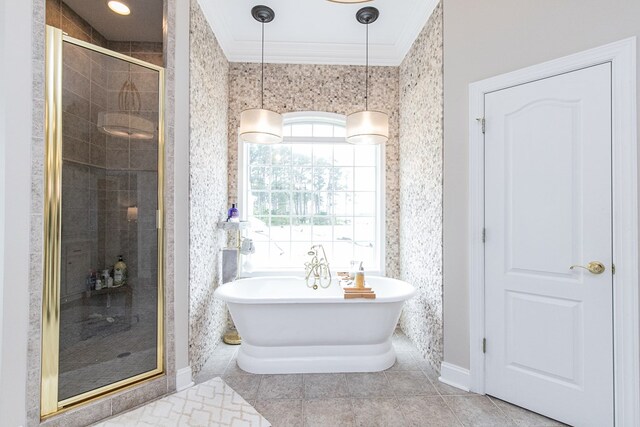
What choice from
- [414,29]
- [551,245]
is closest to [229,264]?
[551,245]

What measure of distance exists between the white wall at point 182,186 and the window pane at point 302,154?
4.67 feet

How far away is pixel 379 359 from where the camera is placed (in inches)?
94.1

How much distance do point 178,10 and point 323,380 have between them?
3.00 m

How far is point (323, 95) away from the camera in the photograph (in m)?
3.28

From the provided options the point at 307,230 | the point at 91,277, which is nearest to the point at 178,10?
the point at 91,277

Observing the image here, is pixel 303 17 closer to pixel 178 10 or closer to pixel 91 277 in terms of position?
pixel 178 10

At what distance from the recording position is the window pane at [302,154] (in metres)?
3.44

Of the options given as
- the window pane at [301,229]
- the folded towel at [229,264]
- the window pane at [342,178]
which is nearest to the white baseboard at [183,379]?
the folded towel at [229,264]

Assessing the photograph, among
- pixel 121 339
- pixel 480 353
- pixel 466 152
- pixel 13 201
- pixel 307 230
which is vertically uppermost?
pixel 466 152

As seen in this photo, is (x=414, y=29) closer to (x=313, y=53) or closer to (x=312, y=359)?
(x=313, y=53)

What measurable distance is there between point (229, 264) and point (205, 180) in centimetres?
87

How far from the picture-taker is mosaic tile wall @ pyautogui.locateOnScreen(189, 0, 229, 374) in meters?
2.30

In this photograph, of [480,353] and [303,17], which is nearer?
[480,353]

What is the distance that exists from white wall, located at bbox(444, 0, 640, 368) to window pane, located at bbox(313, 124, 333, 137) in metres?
1.47
